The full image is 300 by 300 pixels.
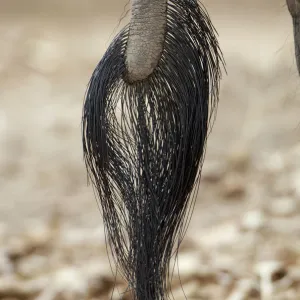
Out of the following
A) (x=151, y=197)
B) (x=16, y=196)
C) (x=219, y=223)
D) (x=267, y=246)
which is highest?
(x=16, y=196)

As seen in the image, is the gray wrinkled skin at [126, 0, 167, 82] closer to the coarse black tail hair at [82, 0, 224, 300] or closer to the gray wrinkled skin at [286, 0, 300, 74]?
the coarse black tail hair at [82, 0, 224, 300]

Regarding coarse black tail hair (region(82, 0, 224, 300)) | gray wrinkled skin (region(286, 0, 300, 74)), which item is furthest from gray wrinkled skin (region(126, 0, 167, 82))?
gray wrinkled skin (region(286, 0, 300, 74))

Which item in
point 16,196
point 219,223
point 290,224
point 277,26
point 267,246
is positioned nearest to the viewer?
point 267,246

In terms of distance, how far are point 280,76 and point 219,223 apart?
1.78m

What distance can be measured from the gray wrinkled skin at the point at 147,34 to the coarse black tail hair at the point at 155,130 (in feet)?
0.06

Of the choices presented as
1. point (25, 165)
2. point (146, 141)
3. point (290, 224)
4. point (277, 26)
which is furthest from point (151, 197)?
point (277, 26)

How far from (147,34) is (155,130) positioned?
0.62 feet

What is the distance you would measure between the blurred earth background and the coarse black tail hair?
0.35m

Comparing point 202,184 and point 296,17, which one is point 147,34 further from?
point 202,184

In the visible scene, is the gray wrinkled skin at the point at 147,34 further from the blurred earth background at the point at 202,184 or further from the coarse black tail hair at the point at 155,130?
the blurred earth background at the point at 202,184

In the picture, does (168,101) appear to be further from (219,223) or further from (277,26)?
(277,26)

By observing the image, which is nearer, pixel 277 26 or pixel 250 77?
pixel 250 77

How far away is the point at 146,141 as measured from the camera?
1768 millimetres

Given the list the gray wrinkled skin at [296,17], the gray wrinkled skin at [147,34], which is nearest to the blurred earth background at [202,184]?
the gray wrinkled skin at [296,17]
